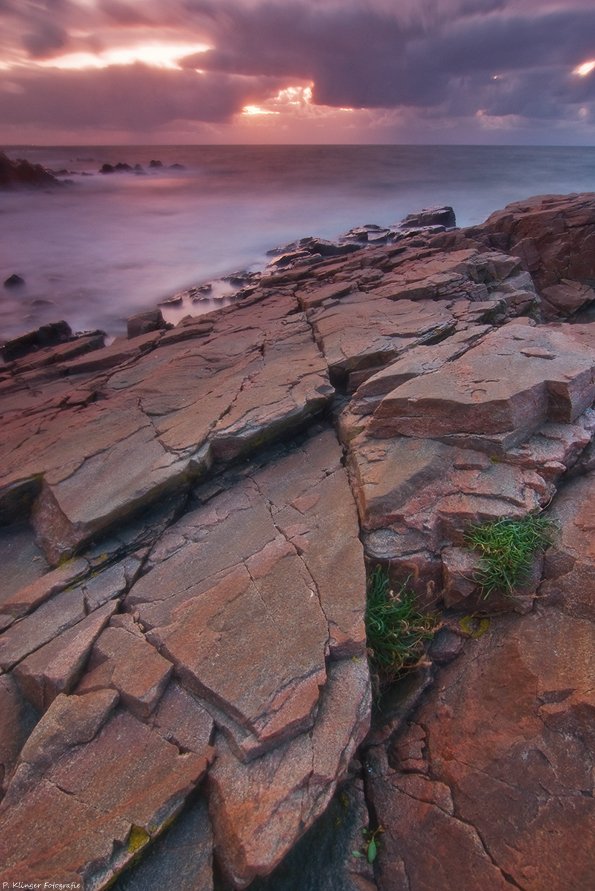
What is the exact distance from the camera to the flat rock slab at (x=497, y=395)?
14.7ft

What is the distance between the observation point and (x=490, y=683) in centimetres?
339

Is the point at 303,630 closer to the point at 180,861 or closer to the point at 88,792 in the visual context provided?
the point at 180,861

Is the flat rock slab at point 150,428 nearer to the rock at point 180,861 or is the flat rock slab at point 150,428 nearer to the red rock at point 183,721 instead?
the red rock at point 183,721

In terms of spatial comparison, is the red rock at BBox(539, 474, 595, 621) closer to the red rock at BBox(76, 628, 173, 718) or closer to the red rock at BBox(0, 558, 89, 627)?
the red rock at BBox(76, 628, 173, 718)

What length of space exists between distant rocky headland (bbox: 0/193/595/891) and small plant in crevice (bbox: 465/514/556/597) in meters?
0.06

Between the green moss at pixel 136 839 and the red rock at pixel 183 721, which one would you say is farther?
the red rock at pixel 183 721

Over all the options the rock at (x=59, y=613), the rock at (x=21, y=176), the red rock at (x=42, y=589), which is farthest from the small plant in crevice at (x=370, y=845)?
the rock at (x=21, y=176)

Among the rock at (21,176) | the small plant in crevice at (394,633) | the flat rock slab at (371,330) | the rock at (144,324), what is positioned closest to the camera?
the small plant in crevice at (394,633)

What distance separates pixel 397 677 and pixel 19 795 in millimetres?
2817

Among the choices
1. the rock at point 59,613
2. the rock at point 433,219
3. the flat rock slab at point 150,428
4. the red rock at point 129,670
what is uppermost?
Answer: the rock at point 433,219

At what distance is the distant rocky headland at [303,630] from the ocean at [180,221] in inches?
531

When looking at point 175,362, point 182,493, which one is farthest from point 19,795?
point 175,362

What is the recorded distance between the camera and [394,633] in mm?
3744

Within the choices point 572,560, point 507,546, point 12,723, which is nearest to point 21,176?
point 12,723
